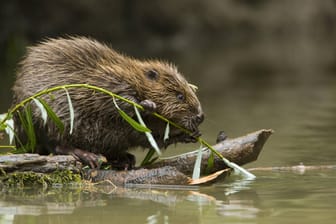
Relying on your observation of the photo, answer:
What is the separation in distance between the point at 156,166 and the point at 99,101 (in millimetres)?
510

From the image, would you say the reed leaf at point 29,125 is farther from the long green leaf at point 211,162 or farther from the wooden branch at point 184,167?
the long green leaf at point 211,162

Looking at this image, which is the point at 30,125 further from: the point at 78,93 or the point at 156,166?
the point at 156,166

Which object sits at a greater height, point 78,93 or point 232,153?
point 78,93

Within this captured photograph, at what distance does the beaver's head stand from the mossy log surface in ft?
0.70

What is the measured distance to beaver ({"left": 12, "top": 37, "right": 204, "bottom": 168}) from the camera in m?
5.41

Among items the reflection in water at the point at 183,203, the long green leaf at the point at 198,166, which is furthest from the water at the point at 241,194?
the long green leaf at the point at 198,166

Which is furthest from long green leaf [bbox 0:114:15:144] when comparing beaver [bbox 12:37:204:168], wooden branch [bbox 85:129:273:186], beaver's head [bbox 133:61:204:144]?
beaver's head [bbox 133:61:204:144]

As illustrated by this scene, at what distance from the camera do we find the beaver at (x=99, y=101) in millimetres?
5414

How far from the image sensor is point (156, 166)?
17.8 ft

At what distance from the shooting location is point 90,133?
5414 mm

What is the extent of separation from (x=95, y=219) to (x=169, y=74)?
1853 mm

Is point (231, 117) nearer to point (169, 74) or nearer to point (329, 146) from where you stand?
point (329, 146)

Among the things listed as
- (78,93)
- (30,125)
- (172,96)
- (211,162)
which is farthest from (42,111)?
(211,162)

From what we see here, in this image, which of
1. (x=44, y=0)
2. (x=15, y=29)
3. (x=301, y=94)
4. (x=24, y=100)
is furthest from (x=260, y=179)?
(x=44, y=0)
